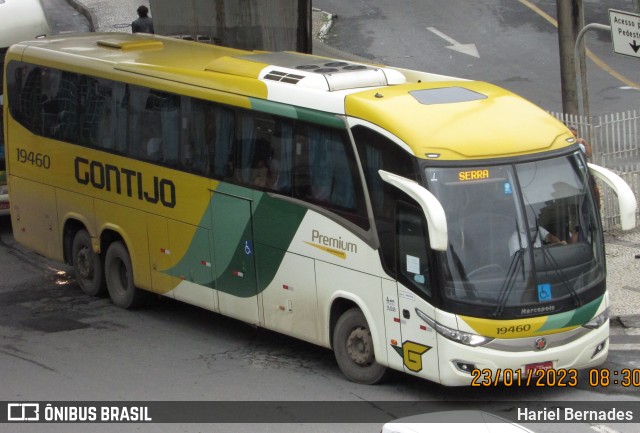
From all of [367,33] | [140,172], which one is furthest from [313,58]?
[367,33]

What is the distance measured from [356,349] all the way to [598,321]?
251 cm

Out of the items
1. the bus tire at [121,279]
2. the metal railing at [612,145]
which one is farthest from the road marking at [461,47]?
the bus tire at [121,279]

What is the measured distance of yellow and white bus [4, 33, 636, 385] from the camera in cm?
1078

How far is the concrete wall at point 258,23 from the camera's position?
2192 centimetres

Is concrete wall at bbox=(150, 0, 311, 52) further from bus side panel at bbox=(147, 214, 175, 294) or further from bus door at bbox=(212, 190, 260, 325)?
bus door at bbox=(212, 190, 260, 325)

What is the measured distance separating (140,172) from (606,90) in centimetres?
1605

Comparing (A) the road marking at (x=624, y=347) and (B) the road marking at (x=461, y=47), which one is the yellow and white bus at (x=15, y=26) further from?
(B) the road marking at (x=461, y=47)

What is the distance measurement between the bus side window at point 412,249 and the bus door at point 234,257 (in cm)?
253

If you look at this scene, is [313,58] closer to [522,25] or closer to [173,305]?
[173,305]

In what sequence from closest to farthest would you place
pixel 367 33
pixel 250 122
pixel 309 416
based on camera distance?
pixel 309 416
pixel 250 122
pixel 367 33

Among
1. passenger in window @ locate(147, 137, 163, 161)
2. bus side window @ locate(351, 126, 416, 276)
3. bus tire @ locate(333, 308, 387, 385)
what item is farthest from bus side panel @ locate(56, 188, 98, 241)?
bus side window @ locate(351, 126, 416, 276)

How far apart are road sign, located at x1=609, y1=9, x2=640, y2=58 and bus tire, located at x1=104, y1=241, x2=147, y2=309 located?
286 inches

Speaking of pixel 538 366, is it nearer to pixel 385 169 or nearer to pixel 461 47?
pixel 385 169

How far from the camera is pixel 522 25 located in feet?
107
